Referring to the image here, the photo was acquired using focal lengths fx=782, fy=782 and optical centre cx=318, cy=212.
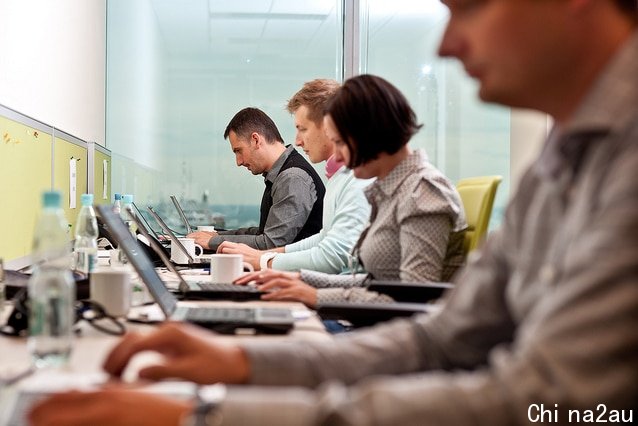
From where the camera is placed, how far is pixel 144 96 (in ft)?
17.2

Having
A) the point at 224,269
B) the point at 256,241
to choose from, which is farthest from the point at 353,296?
the point at 256,241

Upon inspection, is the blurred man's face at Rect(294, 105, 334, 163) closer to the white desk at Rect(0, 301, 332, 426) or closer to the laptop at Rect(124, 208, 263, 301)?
the laptop at Rect(124, 208, 263, 301)

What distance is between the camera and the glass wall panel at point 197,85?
5.21 metres

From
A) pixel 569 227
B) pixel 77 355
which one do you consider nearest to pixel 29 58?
pixel 77 355

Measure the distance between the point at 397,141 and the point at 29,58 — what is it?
156 cm

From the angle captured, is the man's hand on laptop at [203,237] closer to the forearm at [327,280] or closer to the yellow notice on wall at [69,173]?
the yellow notice on wall at [69,173]

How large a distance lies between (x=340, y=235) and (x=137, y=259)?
1.31m

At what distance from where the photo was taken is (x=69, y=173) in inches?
138

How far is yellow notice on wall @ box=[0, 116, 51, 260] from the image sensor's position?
2.34 meters

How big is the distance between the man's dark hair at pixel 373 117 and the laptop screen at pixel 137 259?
0.78 meters

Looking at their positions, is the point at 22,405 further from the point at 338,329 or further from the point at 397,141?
the point at 397,141

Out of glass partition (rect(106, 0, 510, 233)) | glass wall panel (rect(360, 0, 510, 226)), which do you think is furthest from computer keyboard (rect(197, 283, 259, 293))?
glass partition (rect(106, 0, 510, 233))

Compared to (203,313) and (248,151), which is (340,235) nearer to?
(203,313)

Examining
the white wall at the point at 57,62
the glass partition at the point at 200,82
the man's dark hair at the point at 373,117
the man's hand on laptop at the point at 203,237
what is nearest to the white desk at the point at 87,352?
the man's dark hair at the point at 373,117
